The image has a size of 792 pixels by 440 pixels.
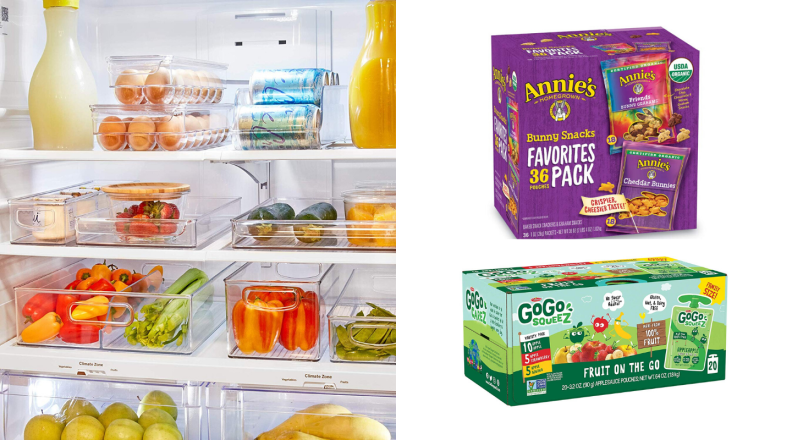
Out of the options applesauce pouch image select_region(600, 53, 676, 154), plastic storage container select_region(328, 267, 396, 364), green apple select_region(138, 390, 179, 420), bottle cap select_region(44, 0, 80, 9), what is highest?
bottle cap select_region(44, 0, 80, 9)

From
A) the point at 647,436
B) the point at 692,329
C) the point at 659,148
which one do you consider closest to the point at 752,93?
the point at 659,148

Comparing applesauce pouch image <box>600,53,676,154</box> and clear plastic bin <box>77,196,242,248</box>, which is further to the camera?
clear plastic bin <box>77,196,242,248</box>

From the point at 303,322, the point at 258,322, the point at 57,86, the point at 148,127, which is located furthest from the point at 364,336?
the point at 57,86

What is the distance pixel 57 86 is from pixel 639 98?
5.06ft

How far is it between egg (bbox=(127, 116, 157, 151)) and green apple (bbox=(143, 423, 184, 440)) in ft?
2.45

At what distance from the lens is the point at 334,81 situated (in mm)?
1865

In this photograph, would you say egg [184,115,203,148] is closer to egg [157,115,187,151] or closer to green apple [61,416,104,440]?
egg [157,115,187,151]

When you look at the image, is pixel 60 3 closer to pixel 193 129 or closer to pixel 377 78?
pixel 193 129

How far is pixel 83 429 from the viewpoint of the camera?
1.92m

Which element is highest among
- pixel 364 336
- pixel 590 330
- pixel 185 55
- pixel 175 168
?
pixel 185 55

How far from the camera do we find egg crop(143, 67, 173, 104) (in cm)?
174

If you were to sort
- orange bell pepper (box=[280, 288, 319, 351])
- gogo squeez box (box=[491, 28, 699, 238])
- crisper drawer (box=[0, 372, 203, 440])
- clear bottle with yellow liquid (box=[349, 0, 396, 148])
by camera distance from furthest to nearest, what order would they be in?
crisper drawer (box=[0, 372, 203, 440]), orange bell pepper (box=[280, 288, 319, 351]), clear bottle with yellow liquid (box=[349, 0, 396, 148]), gogo squeez box (box=[491, 28, 699, 238])

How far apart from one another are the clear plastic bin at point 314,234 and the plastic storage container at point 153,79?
0.34 meters

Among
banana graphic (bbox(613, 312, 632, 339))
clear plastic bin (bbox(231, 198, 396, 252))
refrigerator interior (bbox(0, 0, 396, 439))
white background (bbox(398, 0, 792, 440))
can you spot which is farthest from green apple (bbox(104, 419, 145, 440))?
banana graphic (bbox(613, 312, 632, 339))
